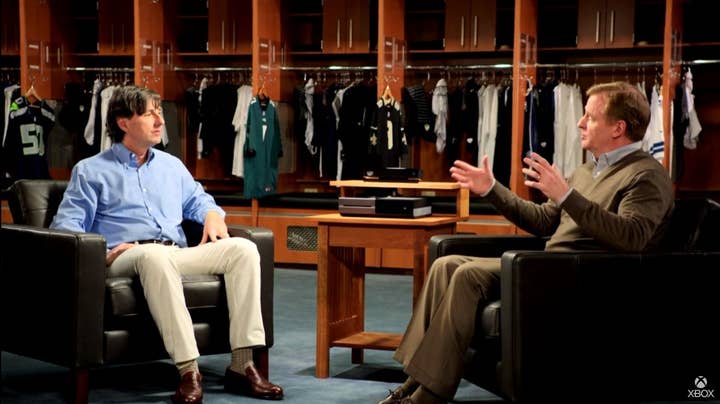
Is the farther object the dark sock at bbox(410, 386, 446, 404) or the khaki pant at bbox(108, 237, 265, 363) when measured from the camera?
the khaki pant at bbox(108, 237, 265, 363)

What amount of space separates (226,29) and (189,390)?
5.97 meters

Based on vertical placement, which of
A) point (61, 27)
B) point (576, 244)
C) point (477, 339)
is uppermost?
point (61, 27)

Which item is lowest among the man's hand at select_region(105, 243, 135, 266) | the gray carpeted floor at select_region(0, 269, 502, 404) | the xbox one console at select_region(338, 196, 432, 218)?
the gray carpeted floor at select_region(0, 269, 502, 404)

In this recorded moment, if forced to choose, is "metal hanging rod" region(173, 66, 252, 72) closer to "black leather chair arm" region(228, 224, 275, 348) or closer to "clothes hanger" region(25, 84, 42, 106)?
"clothes hanger" region(25, 84, 42, 106)

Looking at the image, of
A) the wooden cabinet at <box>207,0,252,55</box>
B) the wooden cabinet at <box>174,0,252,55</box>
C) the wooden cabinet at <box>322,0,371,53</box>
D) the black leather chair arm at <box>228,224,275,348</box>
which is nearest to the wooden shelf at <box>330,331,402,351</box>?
the black leather chair arm at <box>228,224,275,348</box>

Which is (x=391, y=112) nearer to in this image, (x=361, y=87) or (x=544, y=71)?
(x=361, y=87)

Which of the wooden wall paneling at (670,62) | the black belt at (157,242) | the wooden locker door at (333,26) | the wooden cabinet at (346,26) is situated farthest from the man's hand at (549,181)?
the wooden locker door at (333,26)

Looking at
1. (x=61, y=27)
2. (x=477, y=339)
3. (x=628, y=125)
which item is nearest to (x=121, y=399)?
(x=477, y=339)

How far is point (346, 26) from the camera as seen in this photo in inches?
346

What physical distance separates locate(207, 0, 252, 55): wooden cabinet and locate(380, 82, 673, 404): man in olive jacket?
229 inches

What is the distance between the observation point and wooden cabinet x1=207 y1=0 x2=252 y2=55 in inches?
358

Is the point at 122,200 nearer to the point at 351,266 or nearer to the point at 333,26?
the point at 351,266

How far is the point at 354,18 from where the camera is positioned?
8750 millimetres

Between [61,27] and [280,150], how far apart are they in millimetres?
2596
